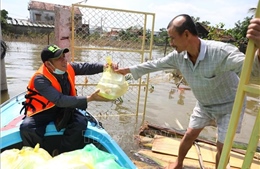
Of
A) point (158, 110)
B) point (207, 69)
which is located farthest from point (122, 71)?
point (158, 110)

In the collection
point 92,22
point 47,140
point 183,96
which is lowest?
point 183,96

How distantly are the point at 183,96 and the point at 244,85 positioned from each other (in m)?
7.76

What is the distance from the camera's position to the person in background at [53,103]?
2182 mm

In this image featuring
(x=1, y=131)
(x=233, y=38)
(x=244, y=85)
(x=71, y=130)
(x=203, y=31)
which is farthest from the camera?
(x=203, y=31)

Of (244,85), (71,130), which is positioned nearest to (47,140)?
(71,130)

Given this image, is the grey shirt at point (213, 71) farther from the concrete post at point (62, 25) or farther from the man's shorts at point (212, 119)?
the concrete post at point (62, 25)

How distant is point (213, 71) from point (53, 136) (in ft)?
6.52

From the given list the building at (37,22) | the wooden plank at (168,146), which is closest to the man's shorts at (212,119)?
the wooden plank at (168,146)

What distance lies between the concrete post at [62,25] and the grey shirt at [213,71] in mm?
1865

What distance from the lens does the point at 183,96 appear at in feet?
28.8

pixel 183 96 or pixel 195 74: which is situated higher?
pixel 195 74

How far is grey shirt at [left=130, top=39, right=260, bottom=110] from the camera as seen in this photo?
210 cm

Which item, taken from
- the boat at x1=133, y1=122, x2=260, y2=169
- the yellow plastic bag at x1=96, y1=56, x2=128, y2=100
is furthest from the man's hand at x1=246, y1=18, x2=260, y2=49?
the boat at x1=133, y1=122, x2=260, y2=169

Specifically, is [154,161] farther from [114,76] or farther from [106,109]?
[106,109]
